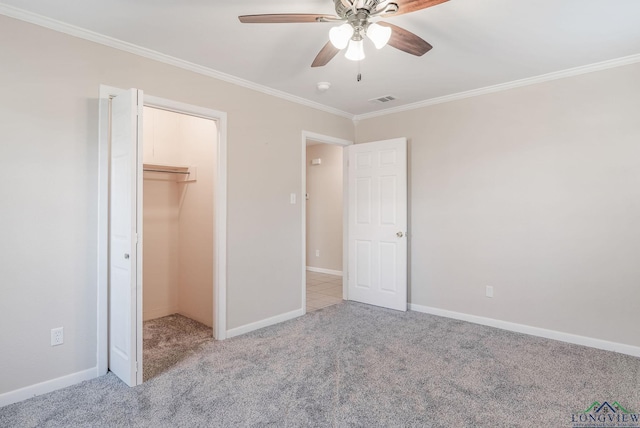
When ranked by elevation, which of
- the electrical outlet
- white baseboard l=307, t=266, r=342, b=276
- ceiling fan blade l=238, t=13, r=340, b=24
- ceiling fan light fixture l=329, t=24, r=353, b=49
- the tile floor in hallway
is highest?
ceiling fan blade l=238, t=13, r=340, b=24

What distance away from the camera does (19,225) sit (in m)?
2.30

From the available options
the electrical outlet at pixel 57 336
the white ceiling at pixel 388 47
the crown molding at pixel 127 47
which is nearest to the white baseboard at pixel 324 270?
the crown molding at pixel 127 47

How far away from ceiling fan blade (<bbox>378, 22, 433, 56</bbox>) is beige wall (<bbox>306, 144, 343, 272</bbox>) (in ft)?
14.0

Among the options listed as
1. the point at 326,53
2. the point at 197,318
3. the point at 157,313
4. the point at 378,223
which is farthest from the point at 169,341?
the point at 326,53

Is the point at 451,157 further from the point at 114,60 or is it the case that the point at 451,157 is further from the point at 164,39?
the point at 114,60

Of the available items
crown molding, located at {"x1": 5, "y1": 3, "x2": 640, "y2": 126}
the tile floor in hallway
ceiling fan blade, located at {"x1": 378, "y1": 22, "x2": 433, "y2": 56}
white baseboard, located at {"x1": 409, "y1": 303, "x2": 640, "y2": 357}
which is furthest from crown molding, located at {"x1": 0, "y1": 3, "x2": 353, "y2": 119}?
white baseboard, located at {"x1": 409, "y1": 303, "x2": 640, "y2": 357}

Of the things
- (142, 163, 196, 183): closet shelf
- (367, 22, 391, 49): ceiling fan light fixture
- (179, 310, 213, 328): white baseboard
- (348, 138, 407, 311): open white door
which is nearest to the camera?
(367, 22, 391, 49): ceiling fan light fixture

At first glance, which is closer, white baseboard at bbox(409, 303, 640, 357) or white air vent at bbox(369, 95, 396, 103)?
white baseboard at bbox(409, 303, 640, 357)

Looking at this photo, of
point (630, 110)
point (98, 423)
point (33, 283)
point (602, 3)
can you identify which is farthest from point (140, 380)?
point (630, 110)

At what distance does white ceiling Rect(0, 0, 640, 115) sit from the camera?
7.32 feet

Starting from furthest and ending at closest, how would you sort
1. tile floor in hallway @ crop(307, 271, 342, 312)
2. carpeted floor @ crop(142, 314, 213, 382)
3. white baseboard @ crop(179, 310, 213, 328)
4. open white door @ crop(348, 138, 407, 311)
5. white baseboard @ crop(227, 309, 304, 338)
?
tile floor in hallway @ crop(307, 271, 342, 312) → open white door @ crop(348, 138, 407, 311) → white baseboard @ crop(179, 310, 213, 328) → white baseboard @ crop(227, 309, 304, 338) → carpeted floor @ crop(142, 314, 213, 382)

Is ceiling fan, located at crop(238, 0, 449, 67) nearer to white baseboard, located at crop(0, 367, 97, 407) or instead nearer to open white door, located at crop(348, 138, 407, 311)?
open white door, located at crop(348, 138, 407, 311)

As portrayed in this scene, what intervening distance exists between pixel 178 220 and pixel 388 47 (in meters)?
2.95

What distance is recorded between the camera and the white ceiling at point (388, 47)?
223cm
